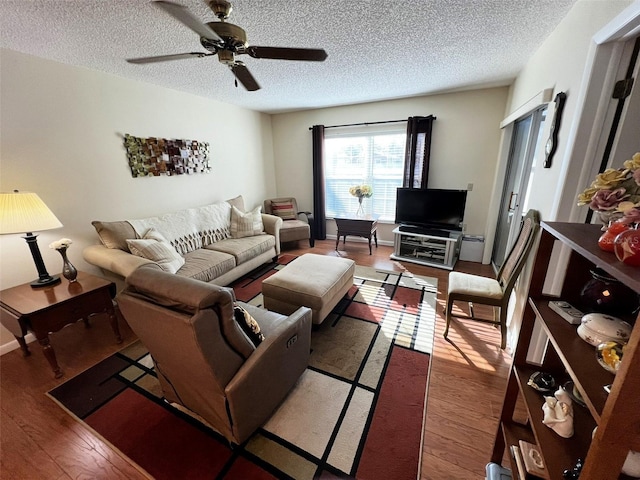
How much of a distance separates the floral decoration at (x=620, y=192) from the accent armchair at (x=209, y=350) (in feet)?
4.41

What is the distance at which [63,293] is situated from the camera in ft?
6.36

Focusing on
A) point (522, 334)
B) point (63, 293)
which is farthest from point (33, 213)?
point (522, 334)

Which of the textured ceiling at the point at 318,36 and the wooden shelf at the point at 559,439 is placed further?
the textured ceiling at the point at 318,36

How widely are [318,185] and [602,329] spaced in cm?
427

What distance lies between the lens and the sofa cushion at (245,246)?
3170 millimetres

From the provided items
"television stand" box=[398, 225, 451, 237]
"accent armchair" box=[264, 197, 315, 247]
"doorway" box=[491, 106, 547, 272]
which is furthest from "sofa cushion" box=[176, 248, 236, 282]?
"doorway" box=[491, 106, 547, 272]

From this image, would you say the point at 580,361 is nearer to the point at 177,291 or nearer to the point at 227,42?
the point at 177,291

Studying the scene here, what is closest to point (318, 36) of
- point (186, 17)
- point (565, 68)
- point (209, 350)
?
point (186, 17)

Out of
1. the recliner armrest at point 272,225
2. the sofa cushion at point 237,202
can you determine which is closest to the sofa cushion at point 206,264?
the recliner armrest at point 272,225

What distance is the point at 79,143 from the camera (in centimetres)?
244

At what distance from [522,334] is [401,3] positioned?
1979mm

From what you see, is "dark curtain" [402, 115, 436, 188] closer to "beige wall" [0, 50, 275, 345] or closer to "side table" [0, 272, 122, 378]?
"beige wall" [0, 50, 275, 345]

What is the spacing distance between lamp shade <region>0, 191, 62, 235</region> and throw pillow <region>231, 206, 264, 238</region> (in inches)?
76.9

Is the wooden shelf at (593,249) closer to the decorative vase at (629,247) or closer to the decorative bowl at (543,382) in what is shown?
the decorative vase at (629,247)
